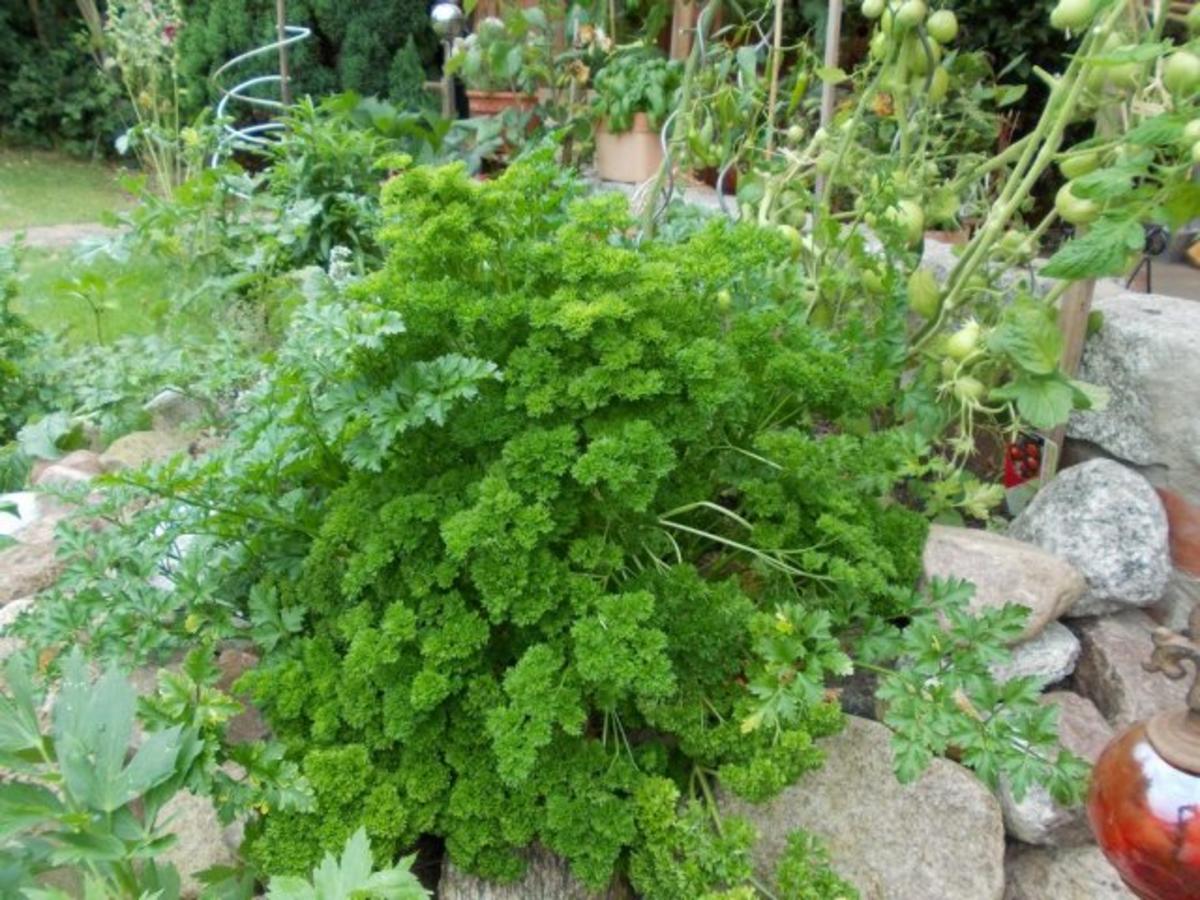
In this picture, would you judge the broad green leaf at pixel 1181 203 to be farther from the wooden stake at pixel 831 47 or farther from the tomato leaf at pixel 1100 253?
the wooden stake at pixel 831 47

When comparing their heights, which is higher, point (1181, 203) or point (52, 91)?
point (1181, 203)

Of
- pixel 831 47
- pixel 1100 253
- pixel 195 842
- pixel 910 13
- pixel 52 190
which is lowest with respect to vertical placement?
pixel 52 190

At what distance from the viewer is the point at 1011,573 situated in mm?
1789

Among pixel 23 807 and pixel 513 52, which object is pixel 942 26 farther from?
pixel 513 52

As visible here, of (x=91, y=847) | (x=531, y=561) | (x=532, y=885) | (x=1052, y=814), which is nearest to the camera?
(x=91, y=847)

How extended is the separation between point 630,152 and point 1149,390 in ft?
8.55

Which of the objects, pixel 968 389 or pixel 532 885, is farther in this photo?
pixel 968 389

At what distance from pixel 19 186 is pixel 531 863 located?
9.20 m

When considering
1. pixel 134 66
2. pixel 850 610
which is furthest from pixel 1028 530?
pixel 134 66

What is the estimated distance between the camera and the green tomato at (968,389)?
198 centimetres

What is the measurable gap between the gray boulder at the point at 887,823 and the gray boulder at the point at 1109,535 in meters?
0.56

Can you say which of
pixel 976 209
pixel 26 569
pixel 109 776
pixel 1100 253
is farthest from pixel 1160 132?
pixel 26 569

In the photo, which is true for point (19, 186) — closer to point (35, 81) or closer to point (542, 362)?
point (35, 81)

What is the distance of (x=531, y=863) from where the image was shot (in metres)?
1.49
